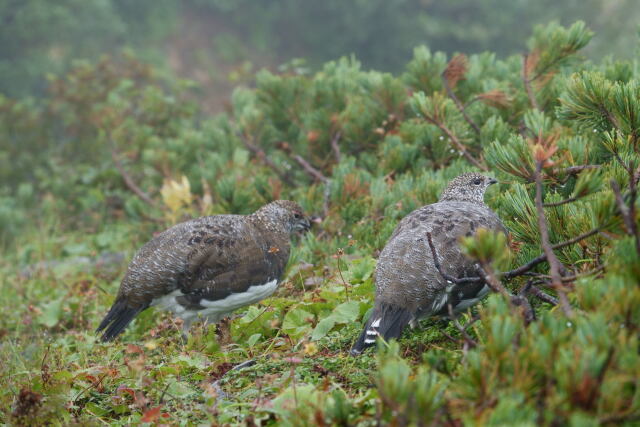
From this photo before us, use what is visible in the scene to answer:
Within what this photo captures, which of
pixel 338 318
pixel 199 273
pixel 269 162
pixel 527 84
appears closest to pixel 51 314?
pixel 199 273

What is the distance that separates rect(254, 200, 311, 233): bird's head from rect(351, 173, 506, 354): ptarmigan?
4.89ft

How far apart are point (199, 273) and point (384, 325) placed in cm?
155

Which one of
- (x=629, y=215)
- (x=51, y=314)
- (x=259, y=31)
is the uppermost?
(x=259, y=31)

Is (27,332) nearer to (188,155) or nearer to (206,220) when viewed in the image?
(206,220)

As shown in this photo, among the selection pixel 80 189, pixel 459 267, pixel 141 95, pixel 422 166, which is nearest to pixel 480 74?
pixel 422 166

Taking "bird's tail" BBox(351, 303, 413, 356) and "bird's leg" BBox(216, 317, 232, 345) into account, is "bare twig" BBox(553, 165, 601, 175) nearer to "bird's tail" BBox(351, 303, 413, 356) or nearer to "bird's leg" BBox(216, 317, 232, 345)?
"bird's tail" BBox(351, 303, 413, 356)

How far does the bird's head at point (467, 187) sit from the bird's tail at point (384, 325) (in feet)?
3.23

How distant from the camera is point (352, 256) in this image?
14.5ft

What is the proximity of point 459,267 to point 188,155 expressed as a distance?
4837 millimetres

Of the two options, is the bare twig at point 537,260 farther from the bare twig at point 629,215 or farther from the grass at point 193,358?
the grass at point 193,358

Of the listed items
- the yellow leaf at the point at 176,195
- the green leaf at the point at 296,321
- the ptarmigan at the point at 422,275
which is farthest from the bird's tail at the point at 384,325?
the yellow leaf at the point at 176,195

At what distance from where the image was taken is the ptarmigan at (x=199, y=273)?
404 centimetres

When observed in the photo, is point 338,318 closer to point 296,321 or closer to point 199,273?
point 296,321

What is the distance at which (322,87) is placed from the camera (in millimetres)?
6242
